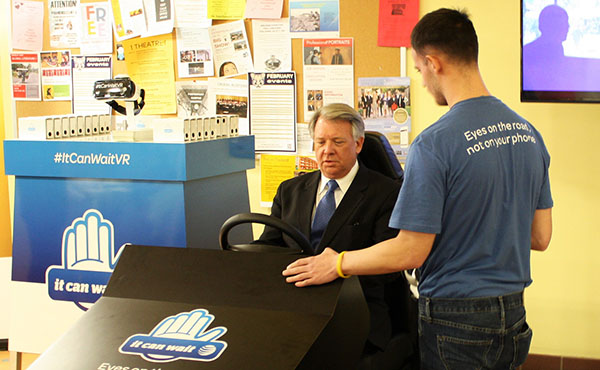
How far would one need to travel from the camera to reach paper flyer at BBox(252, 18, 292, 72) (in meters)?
3.33

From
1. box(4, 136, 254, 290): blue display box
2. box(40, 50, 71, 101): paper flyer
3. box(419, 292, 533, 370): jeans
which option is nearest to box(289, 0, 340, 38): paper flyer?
box(4, 136, 254, 290): blue display box

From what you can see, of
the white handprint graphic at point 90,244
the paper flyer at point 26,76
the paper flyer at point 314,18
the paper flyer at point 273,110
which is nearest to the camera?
the white handprint graphic at point 90,244

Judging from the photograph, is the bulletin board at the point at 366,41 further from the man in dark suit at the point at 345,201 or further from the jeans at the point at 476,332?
the jeans at the point at 476,332

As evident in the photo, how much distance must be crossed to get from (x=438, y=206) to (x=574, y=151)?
69.1 inches

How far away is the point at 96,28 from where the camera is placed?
3.65 meters

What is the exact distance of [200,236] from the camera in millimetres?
2227

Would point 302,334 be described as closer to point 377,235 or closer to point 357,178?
point 377,235

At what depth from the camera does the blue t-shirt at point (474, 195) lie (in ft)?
5.15

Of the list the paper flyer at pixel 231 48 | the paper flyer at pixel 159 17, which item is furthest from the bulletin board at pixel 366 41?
the paper flyer at pixel 159 17

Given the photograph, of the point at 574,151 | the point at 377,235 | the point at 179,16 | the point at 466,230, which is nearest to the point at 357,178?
the point at 377,235

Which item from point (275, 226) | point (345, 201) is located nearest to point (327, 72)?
point (345, 201)

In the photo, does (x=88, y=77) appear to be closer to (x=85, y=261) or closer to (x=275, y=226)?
(x=85, y=261)

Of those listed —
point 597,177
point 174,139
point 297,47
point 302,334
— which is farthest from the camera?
point 297,47

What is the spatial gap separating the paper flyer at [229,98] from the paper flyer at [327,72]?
34 centimetres
